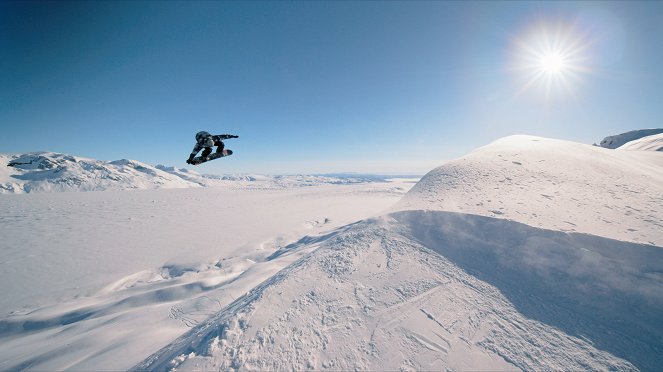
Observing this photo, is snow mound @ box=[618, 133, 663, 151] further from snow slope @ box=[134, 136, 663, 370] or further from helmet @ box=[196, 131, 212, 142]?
helmet @ box=[196, 131, 212, 142]

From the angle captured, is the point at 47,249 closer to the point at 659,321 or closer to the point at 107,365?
the point at 107,365

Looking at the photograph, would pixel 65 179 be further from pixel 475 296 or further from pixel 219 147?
pixel 475 296

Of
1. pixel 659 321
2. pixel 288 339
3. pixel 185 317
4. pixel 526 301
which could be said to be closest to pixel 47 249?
pixel 185 317

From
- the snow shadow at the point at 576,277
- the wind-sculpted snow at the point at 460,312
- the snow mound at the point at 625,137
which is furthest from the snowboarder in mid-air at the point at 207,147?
the snow mound at the point at 625,137

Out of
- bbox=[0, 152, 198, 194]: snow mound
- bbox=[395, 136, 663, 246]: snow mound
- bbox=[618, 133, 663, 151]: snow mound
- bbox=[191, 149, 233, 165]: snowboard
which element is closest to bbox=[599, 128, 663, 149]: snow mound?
bbox=[618, 133, 663, 151]: snow mound

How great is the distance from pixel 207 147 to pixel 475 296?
5521 mm

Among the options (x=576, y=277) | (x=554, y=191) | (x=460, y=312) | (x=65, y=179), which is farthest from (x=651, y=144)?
(x=65, y=179)

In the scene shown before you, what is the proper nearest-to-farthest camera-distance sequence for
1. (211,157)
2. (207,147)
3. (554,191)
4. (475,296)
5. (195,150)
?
(195,150) → (207,147) → (211,157) → (475,296) → (554,191)

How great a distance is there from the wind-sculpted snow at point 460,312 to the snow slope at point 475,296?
19 mm

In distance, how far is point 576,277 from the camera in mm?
4320

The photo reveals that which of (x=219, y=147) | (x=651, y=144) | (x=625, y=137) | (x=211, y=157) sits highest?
(x=625, y=137)

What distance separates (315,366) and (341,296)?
4.34ft

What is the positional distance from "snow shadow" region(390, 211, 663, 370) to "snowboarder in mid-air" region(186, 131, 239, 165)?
505cm

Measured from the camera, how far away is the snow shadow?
3506 mm
